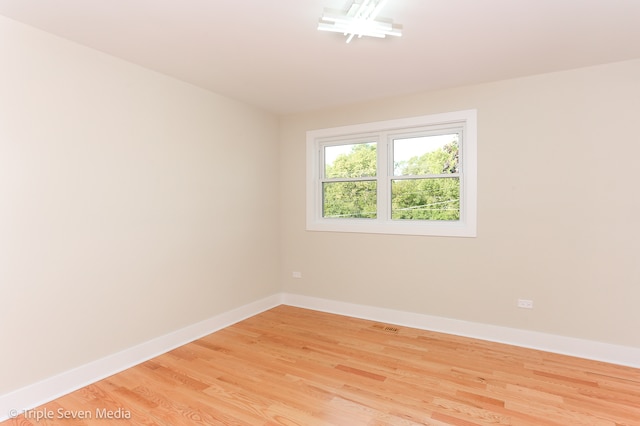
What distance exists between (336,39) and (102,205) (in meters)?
2.17

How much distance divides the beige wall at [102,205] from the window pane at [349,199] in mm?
1180

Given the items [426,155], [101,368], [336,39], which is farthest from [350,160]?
[101,368]

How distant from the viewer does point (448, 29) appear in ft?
7.48

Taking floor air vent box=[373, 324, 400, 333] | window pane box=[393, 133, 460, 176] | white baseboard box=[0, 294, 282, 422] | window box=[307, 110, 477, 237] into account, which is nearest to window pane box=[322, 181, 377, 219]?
window box=[307, 110, 477, 237]

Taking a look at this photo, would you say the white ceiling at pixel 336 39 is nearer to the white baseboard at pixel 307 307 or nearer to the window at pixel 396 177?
the window at pixel 396 177

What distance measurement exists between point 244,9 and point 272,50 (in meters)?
0.56

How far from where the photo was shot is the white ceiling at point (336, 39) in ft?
6.64

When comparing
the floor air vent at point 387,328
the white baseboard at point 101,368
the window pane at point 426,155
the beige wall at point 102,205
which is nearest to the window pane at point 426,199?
the window pane at point 426,155

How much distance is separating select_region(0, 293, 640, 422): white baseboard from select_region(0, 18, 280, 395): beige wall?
8 cm

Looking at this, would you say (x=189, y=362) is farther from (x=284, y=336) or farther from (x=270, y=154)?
(x=270, y=154)

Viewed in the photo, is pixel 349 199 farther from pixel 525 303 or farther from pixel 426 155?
pixel 525 303

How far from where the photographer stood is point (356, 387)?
7.98 ft

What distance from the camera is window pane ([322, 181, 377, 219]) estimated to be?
13.4ft

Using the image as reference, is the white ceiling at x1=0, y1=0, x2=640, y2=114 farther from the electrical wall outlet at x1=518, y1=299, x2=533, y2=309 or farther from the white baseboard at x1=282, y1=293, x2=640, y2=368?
the white baseboard at x1=282, y1=293, x2=640, y2=368
